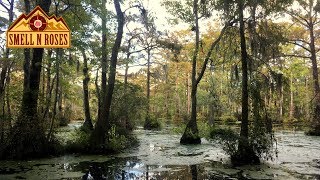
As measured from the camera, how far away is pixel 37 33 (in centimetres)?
630

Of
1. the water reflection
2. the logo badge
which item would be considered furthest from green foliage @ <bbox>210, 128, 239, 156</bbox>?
the logo badge

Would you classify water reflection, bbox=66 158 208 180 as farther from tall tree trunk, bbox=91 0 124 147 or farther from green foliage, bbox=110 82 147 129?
green foliage, bbox=110 82 147 129

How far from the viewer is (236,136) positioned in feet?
27.3

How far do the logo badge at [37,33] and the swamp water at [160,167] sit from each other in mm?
2966

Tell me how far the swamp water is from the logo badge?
9.73ft

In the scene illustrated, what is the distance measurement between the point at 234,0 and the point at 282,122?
2469 centimetres

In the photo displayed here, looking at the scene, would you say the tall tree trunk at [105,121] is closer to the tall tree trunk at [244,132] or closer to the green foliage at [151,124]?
the tall tree trunk at [244,132]

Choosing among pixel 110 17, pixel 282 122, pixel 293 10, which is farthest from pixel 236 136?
pixel 282 122

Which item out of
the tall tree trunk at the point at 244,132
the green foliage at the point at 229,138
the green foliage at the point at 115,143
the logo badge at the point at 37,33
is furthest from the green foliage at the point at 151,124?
the logo badge at the point at 37,33

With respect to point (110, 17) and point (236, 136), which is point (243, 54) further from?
point (110, 17)

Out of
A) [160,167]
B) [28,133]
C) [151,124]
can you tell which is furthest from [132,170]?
[151,124]

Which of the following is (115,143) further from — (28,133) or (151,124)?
(151,124)

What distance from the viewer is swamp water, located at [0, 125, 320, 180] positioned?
23.7ft

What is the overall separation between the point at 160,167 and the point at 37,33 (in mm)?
4477
